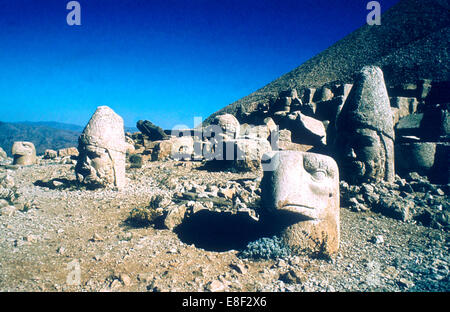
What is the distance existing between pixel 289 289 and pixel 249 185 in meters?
3.65

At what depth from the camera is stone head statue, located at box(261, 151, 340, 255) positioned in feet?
11.1

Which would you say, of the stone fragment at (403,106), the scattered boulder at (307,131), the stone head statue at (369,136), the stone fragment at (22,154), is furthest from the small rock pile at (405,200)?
the stone fragment at (22,154)

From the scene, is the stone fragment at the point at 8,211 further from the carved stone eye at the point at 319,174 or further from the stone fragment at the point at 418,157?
the stone fragment at the point at 418,157

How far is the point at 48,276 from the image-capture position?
9.78ft

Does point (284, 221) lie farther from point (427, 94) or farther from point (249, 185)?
point (427, 94)

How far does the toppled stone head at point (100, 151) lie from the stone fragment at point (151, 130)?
777 cm

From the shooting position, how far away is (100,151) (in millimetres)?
6516

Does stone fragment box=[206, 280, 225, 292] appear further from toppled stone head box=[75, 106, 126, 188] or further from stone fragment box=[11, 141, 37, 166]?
stone fragment box=[11, 141, 37, 166]

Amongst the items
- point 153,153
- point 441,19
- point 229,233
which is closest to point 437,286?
point 229,233

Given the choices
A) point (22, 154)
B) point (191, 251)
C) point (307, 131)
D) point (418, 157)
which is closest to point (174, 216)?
point (191, 251)

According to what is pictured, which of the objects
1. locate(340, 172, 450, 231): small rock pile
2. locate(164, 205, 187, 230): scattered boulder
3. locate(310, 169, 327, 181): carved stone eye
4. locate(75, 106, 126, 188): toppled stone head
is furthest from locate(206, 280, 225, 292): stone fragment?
locate(75, 106, 126, 188): toppled stone head

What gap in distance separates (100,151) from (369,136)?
23.9ft

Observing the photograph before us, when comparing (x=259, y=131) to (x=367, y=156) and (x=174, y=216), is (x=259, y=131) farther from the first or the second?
(x=174, y=216)

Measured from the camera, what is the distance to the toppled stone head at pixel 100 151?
6492mm
